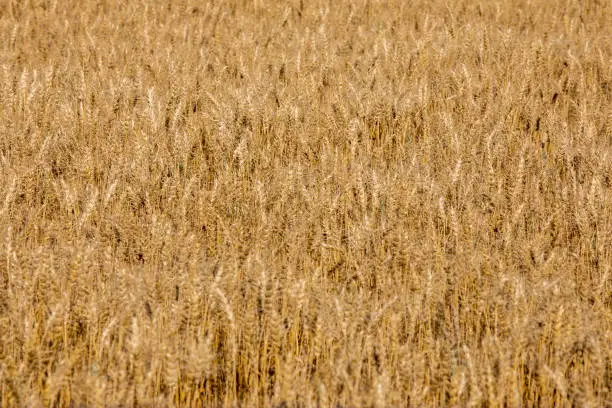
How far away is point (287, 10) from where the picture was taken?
520cm

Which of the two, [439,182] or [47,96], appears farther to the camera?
[47,96]

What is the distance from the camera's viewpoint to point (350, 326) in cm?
183

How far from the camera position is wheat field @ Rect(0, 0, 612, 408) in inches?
Result: 70.8

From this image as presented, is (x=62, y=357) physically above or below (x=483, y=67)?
below

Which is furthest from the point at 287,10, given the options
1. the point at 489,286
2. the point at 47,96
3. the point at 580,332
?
the point at 580,332

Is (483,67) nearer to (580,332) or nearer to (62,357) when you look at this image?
(580,332)

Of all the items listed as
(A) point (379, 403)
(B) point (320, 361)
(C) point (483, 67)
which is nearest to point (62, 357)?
(B) point (320, 361)

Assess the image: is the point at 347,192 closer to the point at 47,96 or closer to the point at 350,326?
the point at 350,326

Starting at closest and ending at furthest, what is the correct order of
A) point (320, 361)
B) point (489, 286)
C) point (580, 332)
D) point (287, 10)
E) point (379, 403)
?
1. point (379, 403)
2. point (580, 332)
3. point (320, 361)
4. point (489, 286)
5. point (287, 10)

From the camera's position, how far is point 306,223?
244 centimetres

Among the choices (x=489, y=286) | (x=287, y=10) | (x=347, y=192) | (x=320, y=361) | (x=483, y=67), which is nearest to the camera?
(x=320, y=361)

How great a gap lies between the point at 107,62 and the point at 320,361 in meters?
2.79

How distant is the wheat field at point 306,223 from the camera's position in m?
1.80

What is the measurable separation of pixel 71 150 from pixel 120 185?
0.49m
